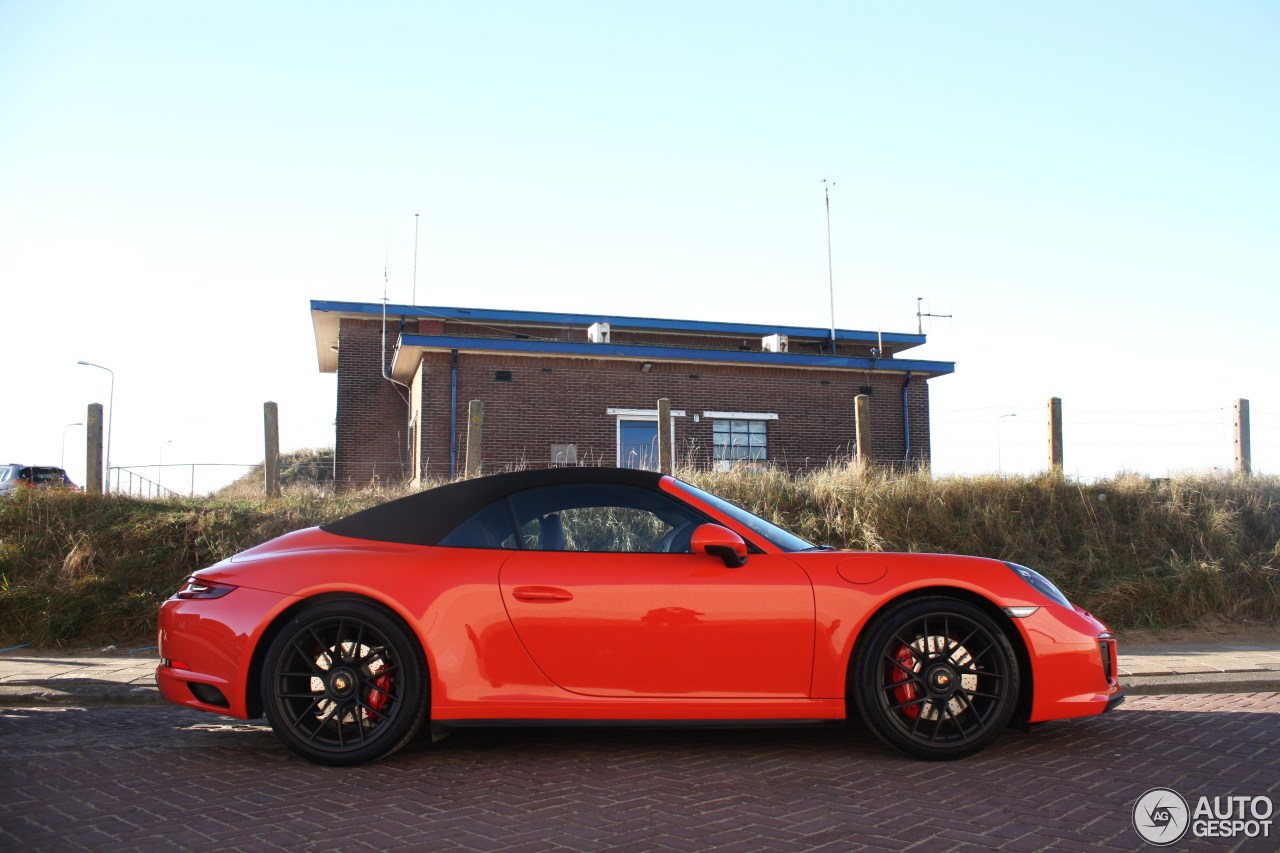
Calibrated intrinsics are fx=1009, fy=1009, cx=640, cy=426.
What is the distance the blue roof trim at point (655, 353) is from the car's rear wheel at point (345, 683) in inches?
741

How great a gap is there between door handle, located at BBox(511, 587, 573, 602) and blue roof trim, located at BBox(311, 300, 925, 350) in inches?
950

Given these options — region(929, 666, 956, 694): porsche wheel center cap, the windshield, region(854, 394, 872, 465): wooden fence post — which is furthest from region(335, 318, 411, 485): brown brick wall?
region(929, 666, 956, 694): porsche wheel center cap

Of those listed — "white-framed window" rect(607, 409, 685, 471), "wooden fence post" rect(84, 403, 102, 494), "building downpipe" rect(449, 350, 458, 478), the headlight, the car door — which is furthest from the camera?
"white-framed window" rect(607, 409, 685, 471)

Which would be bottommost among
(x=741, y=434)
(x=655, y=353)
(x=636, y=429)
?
(x=741, y=434)

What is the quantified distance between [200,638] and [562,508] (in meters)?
1.81

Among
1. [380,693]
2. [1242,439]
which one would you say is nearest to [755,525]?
[380,693]

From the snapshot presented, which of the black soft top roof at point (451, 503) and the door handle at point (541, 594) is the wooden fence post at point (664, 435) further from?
the door handle at point (541, 594)

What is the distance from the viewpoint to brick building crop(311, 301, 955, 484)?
2334cm

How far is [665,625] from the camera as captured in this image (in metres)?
4.52

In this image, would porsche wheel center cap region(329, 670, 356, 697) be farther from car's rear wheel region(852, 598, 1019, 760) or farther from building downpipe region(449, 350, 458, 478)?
building downpipe region(449, 350, 458, 478)

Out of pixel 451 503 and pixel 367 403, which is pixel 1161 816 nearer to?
pixel 451 503

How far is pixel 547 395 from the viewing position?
78.0 feet

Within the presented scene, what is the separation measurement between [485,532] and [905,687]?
2088mm

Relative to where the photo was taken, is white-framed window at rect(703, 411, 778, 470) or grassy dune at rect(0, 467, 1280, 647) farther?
white-framed window at rect(703, 411, 778, 470)
